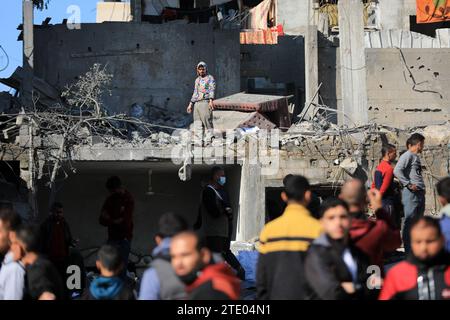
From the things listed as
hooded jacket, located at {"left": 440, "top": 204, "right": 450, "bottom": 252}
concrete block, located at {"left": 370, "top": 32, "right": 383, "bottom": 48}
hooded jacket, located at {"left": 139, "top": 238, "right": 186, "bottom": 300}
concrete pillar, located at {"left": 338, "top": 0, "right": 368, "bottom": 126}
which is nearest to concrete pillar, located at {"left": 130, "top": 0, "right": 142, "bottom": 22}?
concrete block, located at {"left": 370, "top": 32, "right": 383, "bottom": 48}

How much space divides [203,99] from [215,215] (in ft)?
19.9

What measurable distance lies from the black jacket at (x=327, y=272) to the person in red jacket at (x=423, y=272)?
0.32m

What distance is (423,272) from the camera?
7.70m

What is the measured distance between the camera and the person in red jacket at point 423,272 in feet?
25.1

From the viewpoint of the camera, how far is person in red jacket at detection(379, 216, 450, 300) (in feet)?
25.1

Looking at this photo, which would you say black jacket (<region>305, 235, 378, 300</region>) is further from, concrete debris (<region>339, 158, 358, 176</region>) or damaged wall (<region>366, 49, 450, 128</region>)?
damaged wall (<region>366, 49, 450, 128</region>)

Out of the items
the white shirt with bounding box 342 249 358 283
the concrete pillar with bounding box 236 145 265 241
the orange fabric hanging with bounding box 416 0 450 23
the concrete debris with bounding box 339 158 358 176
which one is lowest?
the white shirt with bounding box 342 249 358 283

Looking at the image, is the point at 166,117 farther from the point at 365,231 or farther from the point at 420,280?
the point at 420,280

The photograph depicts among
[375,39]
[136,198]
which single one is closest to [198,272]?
[136,198]

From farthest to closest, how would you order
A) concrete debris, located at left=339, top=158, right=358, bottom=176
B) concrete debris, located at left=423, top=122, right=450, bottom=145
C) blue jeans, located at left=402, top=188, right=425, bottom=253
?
1. concrete debris, located at left=423, top=122, right=450, bottom=145
2. concrete debris, located at left=339, top=158, right=358, bottom=176
3. blue jeans, located at left=402, top=188, right=425, bottom=253

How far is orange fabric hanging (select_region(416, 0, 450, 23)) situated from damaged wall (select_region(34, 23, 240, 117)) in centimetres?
779

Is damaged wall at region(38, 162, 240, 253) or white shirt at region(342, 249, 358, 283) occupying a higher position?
damaged wall at region(38, 162, 240, 253)
